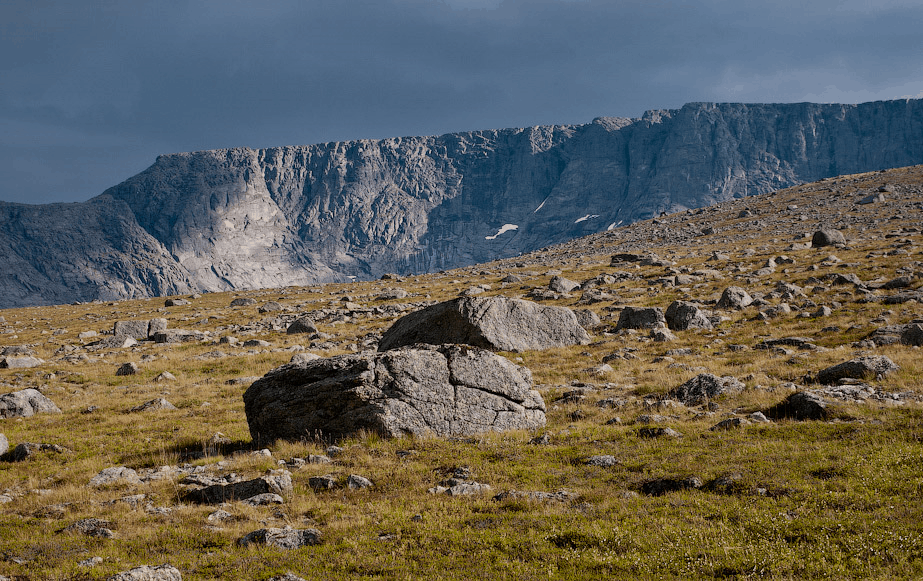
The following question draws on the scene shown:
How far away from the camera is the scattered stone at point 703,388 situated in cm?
1888

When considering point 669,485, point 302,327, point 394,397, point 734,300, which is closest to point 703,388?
point 669,485

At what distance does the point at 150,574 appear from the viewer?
884 centimetres

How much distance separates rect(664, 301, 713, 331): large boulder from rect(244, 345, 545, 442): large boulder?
1690 centimetres

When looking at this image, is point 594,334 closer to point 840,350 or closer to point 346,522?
point 840,350

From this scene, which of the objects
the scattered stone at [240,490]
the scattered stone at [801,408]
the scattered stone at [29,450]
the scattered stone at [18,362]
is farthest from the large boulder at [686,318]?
the scattered stone at [18,362]

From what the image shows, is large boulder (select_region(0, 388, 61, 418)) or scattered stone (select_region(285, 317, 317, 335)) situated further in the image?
scattered stone (select_region(285, 317, 317, 335))

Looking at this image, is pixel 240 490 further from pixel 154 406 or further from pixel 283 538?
pixel 154 406

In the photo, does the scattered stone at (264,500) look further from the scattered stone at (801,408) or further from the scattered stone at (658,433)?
the scattered stone at (801,408)

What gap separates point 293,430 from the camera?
58.1 ft

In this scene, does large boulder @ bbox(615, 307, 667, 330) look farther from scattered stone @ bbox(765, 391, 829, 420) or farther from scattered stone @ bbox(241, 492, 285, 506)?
scattered stone @ bbox(241, 492, 285, 506)

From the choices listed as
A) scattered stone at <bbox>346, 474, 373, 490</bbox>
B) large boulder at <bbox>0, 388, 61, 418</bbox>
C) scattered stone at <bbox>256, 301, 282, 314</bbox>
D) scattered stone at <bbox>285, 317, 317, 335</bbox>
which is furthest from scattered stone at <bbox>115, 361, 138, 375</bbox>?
scattered stone at <bbox>256, 301, 282, 314</bbox>

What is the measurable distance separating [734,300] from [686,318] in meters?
5.87

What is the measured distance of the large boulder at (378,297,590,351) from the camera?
95.2 feet

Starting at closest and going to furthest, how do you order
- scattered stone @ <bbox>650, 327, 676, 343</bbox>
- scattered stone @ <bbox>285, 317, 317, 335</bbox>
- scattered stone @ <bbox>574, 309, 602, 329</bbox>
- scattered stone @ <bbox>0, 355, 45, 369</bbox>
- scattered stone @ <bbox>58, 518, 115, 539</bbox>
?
scattered stone @ <bbox>58, 518, 115, 539</bbox>, scattered stone @ <bbox>650, 327, 676, 343</bbox>, scattered stone @ <bbox>574, 309, 602, 329</bbox>, scattered stone @ <bbox>0, 355, 45, 369</bbox>, scattered stone @ <bbox>285, 317, 317, 335</bbox>
